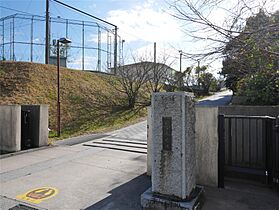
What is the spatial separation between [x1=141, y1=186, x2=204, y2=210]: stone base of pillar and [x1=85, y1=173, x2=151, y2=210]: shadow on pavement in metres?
0.24

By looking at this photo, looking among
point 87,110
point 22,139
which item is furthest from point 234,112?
point 87,110

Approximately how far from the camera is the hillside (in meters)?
12.5

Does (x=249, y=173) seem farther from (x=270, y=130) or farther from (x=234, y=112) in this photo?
(x=234, y=112)

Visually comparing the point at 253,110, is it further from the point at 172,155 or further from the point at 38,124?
the point at 38,124

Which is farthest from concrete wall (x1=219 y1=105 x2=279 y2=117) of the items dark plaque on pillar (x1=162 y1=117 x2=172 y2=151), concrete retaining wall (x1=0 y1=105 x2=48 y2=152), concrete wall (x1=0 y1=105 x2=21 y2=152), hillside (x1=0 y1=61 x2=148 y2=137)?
hillside (x1=0 y1=61 x2=148 y2=137)

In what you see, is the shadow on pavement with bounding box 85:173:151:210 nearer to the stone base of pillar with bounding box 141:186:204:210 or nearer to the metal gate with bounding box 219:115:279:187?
the stone base of pillar with bounding box 141:186:204:210

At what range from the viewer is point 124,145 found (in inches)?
293

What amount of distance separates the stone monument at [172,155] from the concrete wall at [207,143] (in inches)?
32.3

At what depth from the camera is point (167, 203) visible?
2896mm

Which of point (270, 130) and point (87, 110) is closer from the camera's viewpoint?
point (270, 130)

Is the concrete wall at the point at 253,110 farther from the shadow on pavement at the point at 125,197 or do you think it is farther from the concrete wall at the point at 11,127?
the concrete wall at the point at 11,127

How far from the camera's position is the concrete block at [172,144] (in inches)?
113

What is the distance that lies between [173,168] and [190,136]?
518 mm

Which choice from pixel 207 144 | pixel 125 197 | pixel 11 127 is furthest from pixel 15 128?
pixel 207 144
